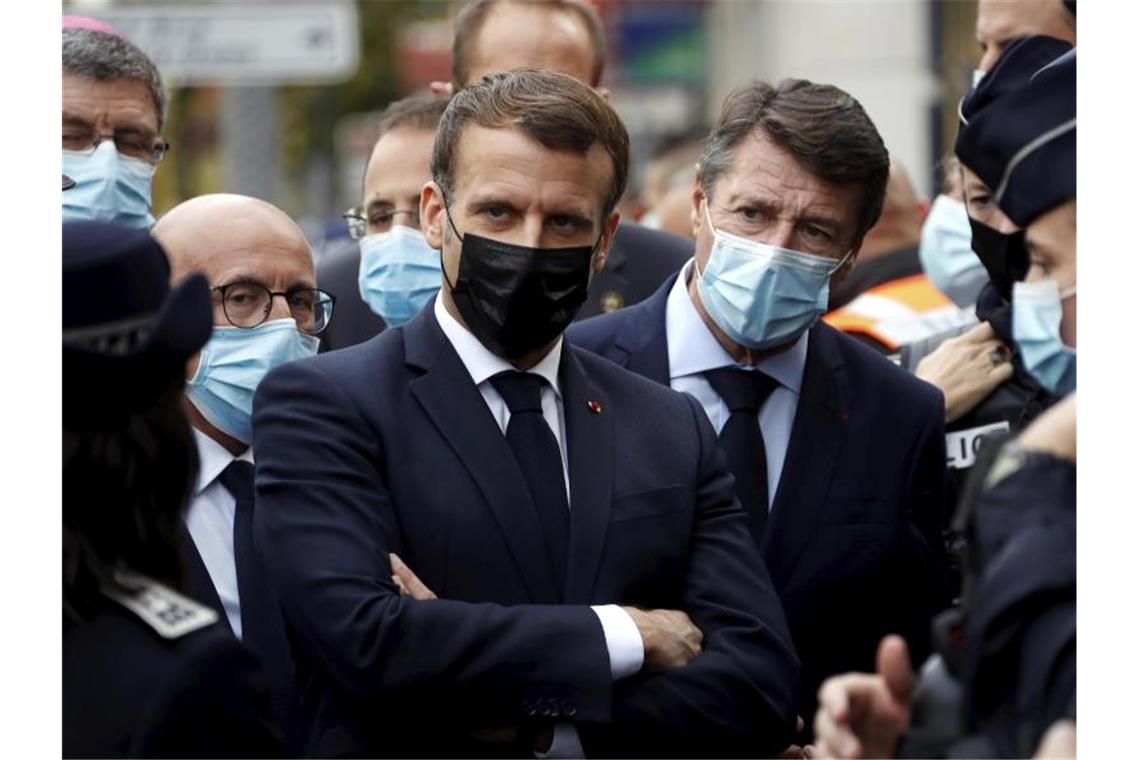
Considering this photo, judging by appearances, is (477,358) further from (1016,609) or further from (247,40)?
(247,40)

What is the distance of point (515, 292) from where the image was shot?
389 centimetres

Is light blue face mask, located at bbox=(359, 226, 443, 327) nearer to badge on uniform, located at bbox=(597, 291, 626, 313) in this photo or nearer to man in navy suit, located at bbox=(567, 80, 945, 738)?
badge on uniform, located at bbox=(597, 291, 626, 313)

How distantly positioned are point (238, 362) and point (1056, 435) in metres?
2.22

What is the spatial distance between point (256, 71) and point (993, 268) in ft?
20.3

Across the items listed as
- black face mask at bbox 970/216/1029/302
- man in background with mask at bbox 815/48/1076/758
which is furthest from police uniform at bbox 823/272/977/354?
man in background with mask at bbox 815/48/1076/758

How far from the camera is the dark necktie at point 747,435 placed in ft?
14.8

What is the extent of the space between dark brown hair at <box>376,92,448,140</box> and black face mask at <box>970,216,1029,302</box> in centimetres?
167

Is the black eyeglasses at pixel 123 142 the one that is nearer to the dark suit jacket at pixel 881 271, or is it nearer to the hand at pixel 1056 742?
the dark suit jacket at pixel 881 271

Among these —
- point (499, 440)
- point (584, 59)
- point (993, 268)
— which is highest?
point (584, 59)

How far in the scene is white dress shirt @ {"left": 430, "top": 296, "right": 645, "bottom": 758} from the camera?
145 inches

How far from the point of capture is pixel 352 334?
5.56m

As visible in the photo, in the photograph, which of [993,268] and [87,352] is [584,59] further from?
[87,352]

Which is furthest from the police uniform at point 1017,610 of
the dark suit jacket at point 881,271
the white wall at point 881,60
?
the white wall at point 881,60
